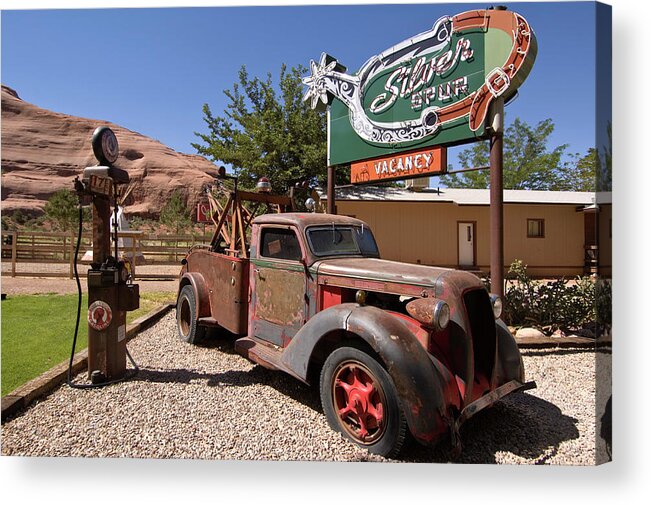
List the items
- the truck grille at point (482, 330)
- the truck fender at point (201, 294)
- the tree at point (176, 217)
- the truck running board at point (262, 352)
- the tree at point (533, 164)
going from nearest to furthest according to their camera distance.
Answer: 1. the truck grille at point (482, 330)
2. the truck running board at point (262, 352)
3. the truck fender at point (201, 294)
4. the tree at point (533, 164)
5. the tree at point (176, 217)

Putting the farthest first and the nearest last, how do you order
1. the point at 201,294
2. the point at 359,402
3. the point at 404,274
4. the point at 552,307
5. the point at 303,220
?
the point at 552,307, the point at 201,294, the point at 303,220, the point at 404,274, the point at 359,402

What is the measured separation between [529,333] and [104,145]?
5.50 m

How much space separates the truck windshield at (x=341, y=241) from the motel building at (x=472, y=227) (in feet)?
26.0

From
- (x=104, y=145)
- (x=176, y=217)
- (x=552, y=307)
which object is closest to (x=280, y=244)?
(x=104, y=145)

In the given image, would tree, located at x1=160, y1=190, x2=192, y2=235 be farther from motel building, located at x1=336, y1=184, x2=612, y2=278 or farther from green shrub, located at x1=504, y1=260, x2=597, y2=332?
green shrub, located at x1=504, y1=260, x2=597, y2=332

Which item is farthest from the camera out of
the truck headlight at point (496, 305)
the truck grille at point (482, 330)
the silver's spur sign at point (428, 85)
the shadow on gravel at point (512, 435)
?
the silver's spur sign at point (428, 85)

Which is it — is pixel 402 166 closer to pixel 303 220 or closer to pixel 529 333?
pixel 303 220

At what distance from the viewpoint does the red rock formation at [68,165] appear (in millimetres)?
35094

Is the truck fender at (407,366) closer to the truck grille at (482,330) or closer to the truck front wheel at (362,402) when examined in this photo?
the truck front wheel at (362,402)

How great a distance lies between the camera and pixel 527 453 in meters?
2.71

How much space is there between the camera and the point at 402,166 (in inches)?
235

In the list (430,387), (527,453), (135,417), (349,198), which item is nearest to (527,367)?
(527,453)

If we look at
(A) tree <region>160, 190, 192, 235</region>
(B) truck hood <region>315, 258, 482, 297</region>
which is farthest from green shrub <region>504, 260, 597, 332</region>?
(A) tree <region>160, 190, 192, 235</region>

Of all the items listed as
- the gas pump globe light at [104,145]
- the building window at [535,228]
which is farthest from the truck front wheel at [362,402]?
the building window at [535,228]
